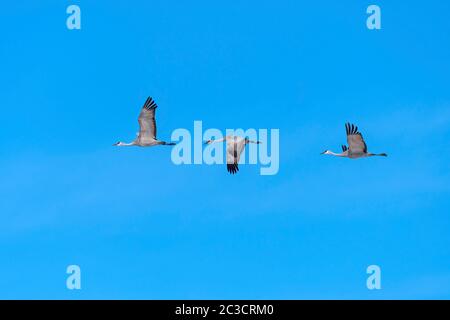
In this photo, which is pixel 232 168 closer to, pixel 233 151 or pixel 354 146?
pixel 233 151

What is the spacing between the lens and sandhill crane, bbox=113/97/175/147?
52688mm

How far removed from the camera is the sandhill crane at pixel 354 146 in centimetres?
5406

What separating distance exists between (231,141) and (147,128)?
452 centimetres

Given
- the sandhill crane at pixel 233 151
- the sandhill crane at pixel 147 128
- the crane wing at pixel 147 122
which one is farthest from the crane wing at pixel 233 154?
the crane wing at pixel 147 122

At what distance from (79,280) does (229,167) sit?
37.9 ft

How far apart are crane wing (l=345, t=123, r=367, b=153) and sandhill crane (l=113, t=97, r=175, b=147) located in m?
7.91

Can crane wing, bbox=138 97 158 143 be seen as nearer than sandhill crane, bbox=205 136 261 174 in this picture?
Yes

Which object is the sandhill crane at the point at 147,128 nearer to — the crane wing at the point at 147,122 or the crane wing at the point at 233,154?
the crane wing at the point at 147,122

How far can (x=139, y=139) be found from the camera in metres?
54.0

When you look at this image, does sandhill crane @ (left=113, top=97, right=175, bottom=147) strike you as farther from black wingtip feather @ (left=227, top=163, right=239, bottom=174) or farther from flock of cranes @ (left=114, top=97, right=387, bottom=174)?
black wingtip feather @ (left=227, top=163, right=239, bottom=174)

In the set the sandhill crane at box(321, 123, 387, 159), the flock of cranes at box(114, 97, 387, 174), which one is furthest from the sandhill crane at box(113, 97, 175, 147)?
the sandhill crane at box(321, 123, 387, 159)

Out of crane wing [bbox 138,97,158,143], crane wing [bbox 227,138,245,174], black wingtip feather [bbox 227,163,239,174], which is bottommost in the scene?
black wingtip feather [bbox 227,163,239,174]
